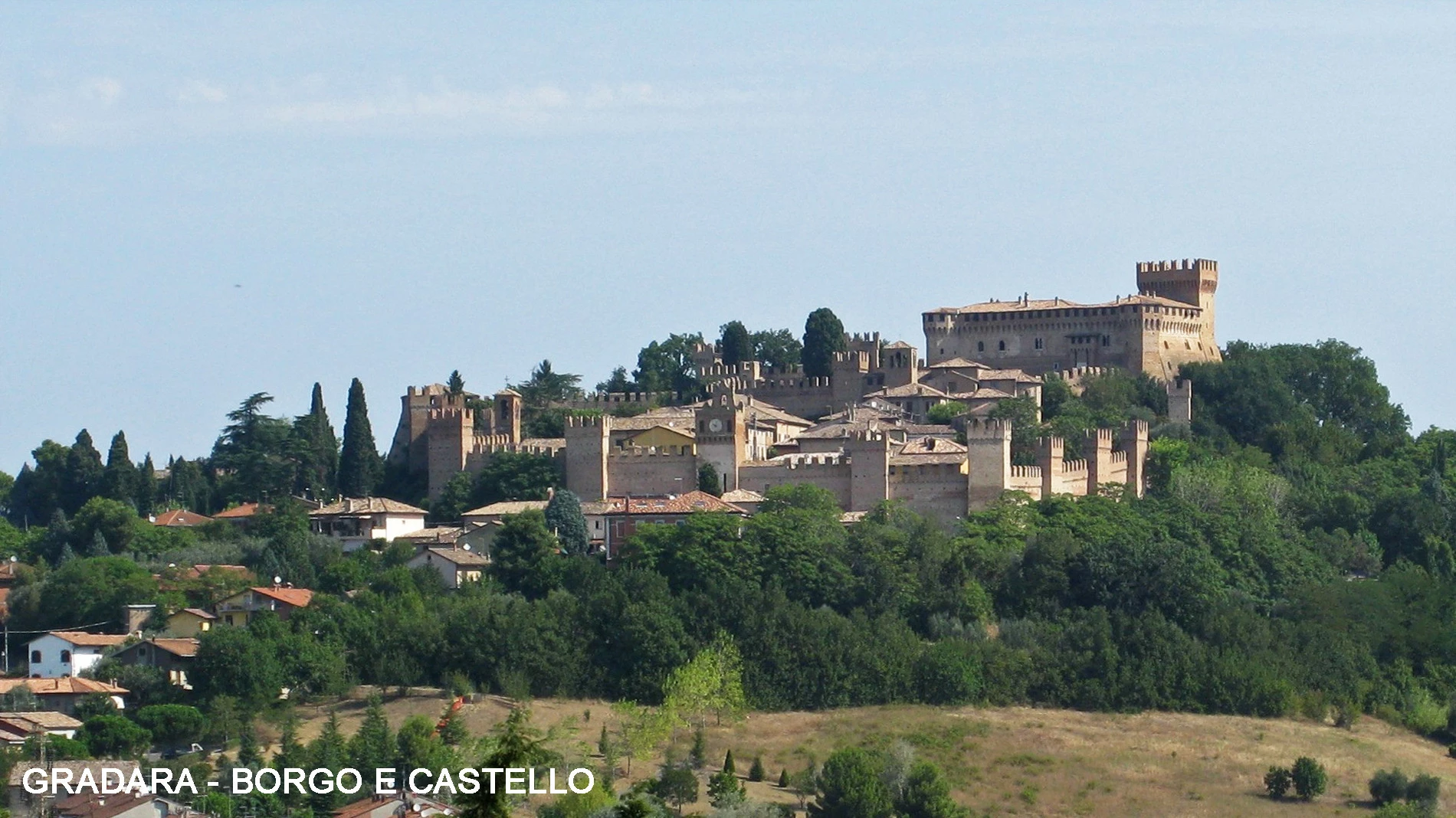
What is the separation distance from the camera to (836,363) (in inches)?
3100

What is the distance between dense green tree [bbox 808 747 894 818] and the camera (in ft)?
167

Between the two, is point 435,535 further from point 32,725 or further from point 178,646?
point 32,725

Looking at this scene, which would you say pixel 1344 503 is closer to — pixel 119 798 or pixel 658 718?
pixel 658 718

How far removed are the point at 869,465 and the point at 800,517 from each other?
3.16 metres

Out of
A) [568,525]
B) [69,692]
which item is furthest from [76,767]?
[568,525]

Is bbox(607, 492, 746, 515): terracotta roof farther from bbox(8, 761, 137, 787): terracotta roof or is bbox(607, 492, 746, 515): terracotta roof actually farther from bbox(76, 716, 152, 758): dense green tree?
bbox(8, 761, 137, 787): terracotta roof

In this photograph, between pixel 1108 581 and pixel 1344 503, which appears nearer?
pixel 1108 581

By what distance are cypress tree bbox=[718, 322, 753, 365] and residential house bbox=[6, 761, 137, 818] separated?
33922 millimetres

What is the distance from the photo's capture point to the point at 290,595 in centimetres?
6338

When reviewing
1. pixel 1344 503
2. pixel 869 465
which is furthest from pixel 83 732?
pixel 1344 503

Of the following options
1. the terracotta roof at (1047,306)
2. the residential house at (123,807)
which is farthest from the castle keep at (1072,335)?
the residential house at (123,807)

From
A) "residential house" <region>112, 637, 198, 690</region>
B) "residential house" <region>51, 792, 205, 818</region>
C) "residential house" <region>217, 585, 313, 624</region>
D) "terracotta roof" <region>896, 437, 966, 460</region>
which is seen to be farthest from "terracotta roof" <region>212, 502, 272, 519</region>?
"residential house" <region>51, 792, 205, 818</region>

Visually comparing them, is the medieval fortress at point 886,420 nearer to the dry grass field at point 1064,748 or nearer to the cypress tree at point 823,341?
the cypress tree at point 823,341

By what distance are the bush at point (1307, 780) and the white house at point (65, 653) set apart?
24.1m
